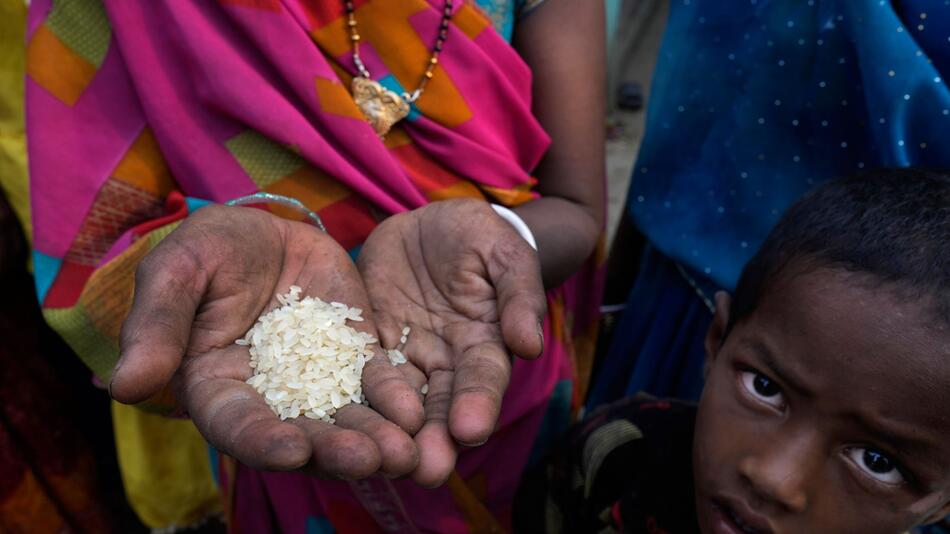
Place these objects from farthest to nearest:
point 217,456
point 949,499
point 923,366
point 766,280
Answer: point 217,456
point 766,280
point 949,499
point 923,366

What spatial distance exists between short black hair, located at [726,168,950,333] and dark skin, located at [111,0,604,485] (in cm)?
43

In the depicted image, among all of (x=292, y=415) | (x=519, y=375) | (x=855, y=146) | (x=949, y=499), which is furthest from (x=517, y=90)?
(x=949, y=499)

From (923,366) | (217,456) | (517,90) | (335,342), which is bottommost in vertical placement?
(217,456)

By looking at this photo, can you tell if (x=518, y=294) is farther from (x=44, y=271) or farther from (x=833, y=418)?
(x=44, y=271)

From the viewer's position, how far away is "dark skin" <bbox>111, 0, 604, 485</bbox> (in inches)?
34.5

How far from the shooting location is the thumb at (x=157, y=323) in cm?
85

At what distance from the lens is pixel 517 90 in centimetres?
150

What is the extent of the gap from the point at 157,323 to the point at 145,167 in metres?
0.59

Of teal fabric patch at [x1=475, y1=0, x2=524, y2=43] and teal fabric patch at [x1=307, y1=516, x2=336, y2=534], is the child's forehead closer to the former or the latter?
teal fabric patch at [x1=475, y1=0, x2=524, y2=43]

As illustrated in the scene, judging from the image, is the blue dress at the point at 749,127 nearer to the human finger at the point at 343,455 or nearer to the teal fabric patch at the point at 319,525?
the teal fabric patch at the point at 319,525

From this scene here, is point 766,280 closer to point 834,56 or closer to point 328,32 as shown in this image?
point 834,56

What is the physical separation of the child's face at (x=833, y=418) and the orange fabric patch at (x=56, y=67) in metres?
1.33

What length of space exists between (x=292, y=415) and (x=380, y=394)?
0.13 m

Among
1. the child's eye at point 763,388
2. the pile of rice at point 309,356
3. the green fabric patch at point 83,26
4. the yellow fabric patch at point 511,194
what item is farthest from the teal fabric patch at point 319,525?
the green fabric patch at point 83,26
